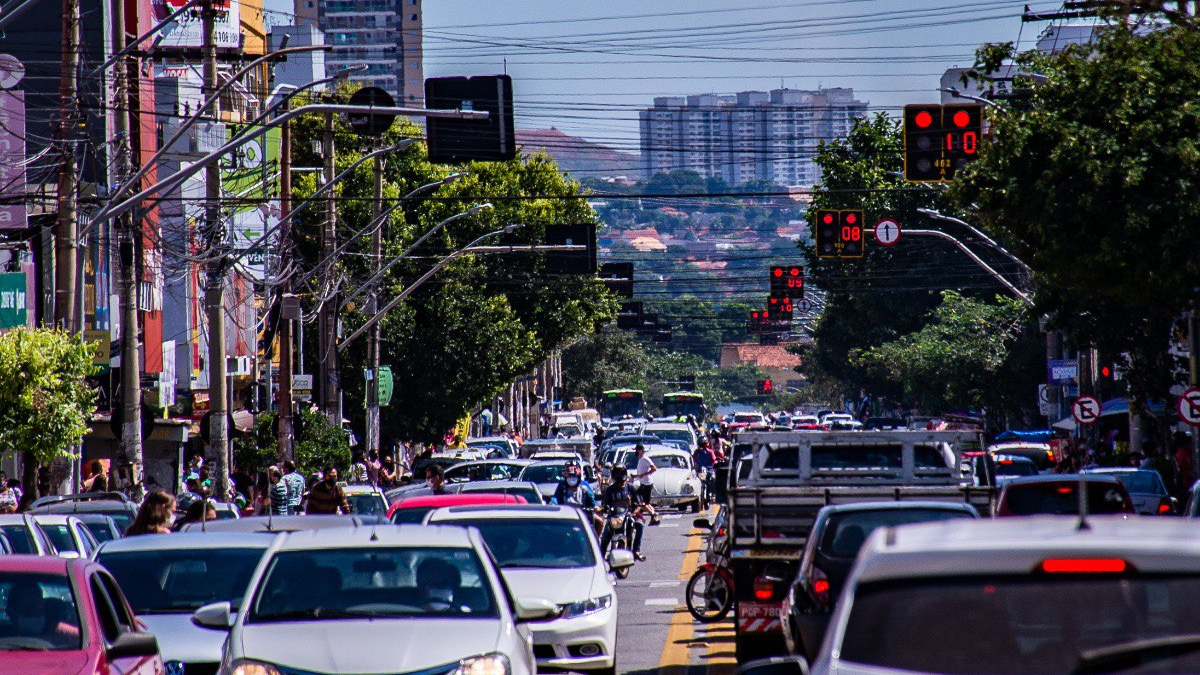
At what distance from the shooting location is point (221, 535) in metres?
12.9

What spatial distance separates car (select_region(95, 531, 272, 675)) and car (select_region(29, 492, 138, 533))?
24.9 ft

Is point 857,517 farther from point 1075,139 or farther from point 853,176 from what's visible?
point 853,176

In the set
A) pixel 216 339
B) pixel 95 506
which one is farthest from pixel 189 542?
pixel 216 339

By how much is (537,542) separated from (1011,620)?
10.3 metres

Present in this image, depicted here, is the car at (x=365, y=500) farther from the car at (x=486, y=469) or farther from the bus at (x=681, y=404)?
the bus at (x=681, y=404)

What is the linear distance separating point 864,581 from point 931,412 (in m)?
73.4

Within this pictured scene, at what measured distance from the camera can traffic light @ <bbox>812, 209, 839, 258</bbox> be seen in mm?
37344

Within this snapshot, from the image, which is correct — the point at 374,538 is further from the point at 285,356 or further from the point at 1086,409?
the point at 1086,409

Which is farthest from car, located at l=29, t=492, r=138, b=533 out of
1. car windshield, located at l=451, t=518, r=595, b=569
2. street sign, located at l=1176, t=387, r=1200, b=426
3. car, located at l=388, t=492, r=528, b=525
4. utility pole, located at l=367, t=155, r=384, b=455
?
utility pole, located at l=367, t=155, r=384, b=455

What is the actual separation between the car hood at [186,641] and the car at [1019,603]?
712 cm

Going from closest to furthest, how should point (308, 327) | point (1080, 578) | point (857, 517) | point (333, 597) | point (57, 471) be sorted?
1. point (1080, 578)
2. point (333, 597)
3. point (857, 517)
4. point (57, 471)
5. point (308, 327)

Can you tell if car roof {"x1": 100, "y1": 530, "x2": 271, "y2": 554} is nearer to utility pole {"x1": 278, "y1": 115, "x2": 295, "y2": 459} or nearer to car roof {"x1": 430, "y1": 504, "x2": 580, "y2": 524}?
car roof {"x1": 430, "y1": 504, "x2": 580, "y2": 524}

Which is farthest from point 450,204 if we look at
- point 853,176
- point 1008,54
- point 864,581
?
point 864,581

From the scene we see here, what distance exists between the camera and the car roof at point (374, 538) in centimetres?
1018
